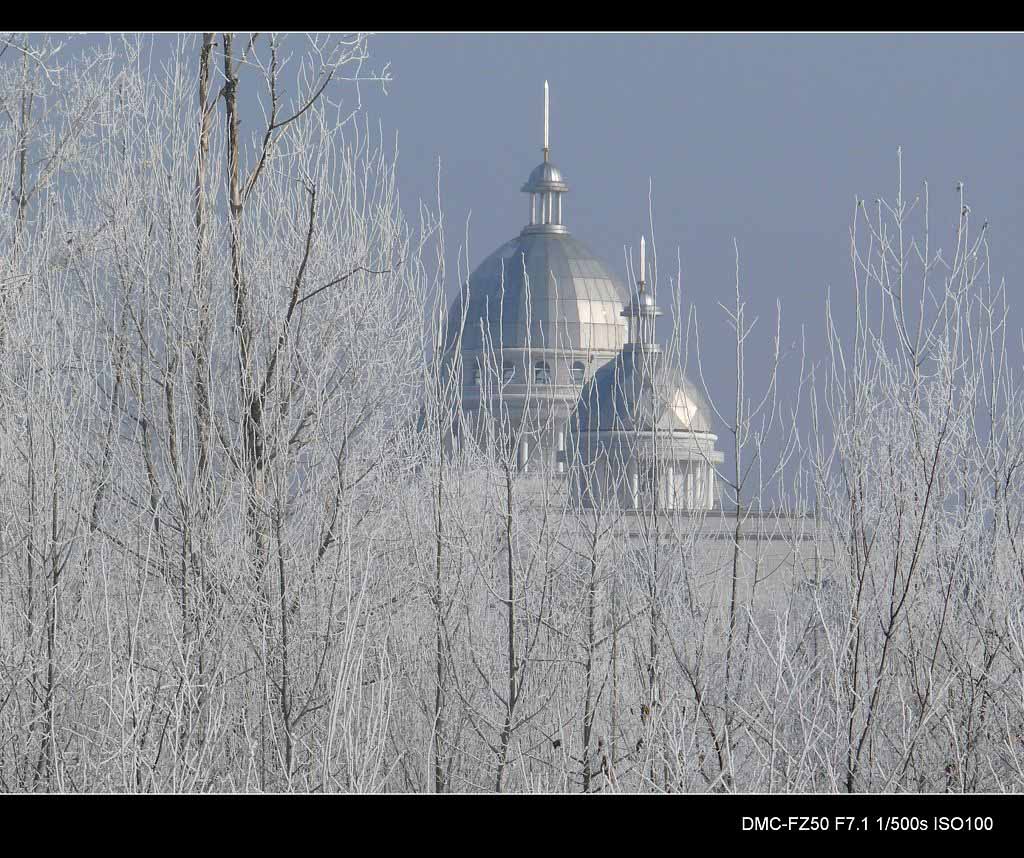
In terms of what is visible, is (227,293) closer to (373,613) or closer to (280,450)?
(280,450)

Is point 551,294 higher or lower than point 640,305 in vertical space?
higher

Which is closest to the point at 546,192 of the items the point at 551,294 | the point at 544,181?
the point at 544,181

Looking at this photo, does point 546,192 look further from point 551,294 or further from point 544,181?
point 551,294

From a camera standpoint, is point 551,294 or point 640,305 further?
point 551,294

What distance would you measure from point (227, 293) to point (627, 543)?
283 centimetres

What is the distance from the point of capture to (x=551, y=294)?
61875mm

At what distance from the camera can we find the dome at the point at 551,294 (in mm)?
59969

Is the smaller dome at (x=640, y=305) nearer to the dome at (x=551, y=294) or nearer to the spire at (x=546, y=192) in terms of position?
the dome at (x=551, y=294)

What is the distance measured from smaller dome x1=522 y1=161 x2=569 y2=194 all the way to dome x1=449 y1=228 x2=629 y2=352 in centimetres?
361

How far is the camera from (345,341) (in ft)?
27.9

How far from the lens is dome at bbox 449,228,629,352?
59969 millimetres

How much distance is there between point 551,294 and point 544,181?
10982 millimetres
